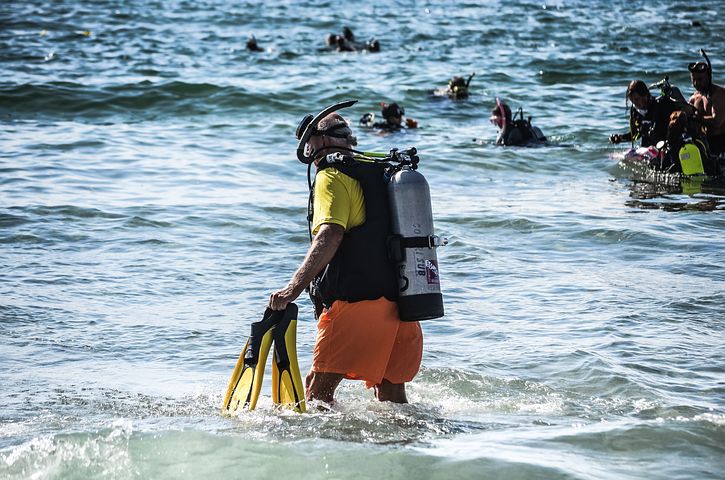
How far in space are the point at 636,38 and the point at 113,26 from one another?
15100 mm

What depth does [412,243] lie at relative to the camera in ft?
16.0

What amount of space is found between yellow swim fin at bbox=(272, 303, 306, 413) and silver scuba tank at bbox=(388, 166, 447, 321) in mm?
570

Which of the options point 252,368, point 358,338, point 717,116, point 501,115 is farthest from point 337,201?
point 501,115

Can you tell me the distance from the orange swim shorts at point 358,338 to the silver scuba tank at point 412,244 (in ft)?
0.32

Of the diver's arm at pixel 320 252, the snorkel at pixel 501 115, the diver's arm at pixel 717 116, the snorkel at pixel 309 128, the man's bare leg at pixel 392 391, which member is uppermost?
the snorkel at pixel 309 128

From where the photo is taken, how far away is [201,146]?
15.1 meters

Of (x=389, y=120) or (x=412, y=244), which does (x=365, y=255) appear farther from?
(x=389, y=120)

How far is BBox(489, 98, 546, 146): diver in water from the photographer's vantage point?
49.9ft

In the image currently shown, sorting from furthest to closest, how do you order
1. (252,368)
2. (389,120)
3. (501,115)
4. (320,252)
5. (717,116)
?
(389,120) → (501,115) → (717,116) → (252,368) → (320,252)

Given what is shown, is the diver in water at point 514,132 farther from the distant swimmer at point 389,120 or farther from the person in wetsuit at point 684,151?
the person in wetsuit at point 684,151

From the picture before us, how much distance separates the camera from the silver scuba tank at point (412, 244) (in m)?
4.85

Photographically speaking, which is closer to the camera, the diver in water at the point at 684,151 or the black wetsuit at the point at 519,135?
the diver in water at the point at 684,151

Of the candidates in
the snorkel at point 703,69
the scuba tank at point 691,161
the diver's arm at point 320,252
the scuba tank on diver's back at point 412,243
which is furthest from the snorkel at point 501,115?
the diver's arm at point 320,252

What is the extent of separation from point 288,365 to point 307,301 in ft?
10.3
